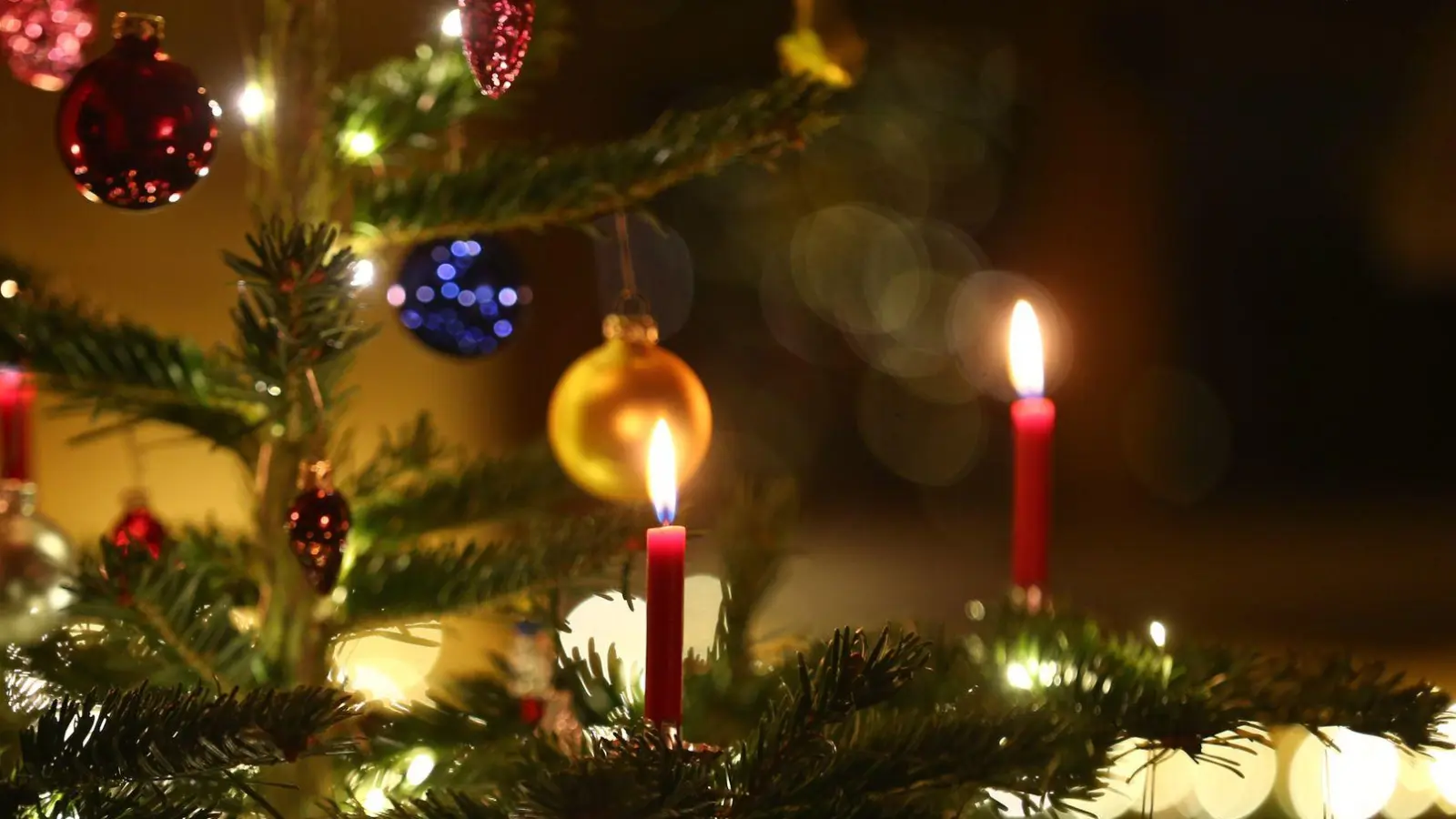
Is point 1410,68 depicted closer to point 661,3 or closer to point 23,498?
point 661,3

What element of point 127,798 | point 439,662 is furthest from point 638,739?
point 439,662

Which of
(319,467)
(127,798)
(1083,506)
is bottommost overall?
(127,798)

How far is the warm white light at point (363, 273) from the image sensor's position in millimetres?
525

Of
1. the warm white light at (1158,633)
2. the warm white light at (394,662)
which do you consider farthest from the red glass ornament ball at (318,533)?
the warm white light at (394,662)

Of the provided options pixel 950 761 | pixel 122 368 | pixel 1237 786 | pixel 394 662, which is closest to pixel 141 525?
pixel 122 368

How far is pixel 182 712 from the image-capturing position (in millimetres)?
373

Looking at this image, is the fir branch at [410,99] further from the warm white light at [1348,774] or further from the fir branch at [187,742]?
the warm white light at [1348,774]

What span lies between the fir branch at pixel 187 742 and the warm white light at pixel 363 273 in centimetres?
20

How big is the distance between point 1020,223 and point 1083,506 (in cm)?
39

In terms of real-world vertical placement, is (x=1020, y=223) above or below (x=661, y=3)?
below

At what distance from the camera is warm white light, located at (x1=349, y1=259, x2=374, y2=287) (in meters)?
0.53

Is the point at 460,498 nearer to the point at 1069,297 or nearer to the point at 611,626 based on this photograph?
the point at 611,626

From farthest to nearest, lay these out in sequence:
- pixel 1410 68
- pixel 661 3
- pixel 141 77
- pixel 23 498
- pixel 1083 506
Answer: pixel 1083 506 → pixel 661 3 → pixel 1410 68 → pixel 23 498 → pixel 141 77

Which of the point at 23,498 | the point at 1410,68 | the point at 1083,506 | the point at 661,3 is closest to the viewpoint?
the point at 23,498
